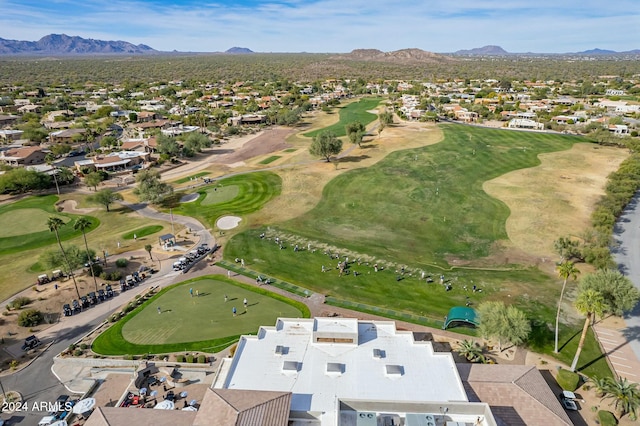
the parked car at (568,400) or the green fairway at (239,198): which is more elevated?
the green fairway at (239,198)

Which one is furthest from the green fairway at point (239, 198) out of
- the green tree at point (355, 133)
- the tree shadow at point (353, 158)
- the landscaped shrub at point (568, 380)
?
the landscaped shrub at point (568, 380)

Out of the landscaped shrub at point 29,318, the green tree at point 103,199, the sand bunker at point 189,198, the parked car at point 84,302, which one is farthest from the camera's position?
the sand bunker at point 189,198

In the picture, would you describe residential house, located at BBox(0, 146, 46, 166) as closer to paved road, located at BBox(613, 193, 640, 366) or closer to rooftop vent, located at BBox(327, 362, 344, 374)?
rooftop vent, located at BBox(327, 362, 344, 374)

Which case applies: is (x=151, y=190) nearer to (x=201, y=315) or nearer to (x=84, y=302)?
(x=84, y=302)

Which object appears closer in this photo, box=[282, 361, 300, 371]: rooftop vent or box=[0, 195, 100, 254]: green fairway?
box=[282, 361, 300, 371]: rooftop vent

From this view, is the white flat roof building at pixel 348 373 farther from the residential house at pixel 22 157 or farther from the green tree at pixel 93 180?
the residential house at pixel 22 157

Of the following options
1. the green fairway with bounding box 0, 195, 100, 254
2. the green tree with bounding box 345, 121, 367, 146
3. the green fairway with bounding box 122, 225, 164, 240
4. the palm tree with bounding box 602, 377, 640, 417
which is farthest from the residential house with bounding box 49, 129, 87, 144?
the palm tree with bounding box 602, 377, 640, 417

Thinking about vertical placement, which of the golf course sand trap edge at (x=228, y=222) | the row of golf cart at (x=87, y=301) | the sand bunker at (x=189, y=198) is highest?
the sand bunker at (x=189, y=198)
